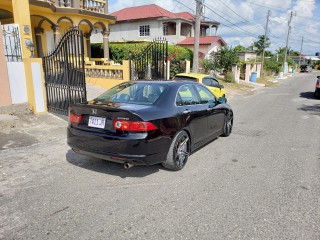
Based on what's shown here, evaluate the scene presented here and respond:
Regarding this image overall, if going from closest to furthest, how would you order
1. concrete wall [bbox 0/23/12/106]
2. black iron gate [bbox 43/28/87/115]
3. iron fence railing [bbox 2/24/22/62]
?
black iron gate [bbox 43/28/87/115], concrete wall [bbox 0/23/12/106], iron fence railing [bbox 2/24/22/62]

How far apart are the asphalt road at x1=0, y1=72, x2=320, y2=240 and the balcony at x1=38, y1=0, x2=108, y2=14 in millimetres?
13177

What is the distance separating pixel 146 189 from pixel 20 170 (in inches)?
88.8

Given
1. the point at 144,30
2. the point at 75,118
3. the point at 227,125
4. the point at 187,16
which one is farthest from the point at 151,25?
the point at 75,118

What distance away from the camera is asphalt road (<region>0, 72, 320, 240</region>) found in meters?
2.96

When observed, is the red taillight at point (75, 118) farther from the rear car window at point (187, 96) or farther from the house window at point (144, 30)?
the house window at point (144, 30)

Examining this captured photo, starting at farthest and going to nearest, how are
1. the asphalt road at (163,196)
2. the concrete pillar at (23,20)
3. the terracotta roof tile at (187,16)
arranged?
the terracotta roof tile at (187,16)
the concrete pillar at (23,20)
the asphalt road at (163,196)

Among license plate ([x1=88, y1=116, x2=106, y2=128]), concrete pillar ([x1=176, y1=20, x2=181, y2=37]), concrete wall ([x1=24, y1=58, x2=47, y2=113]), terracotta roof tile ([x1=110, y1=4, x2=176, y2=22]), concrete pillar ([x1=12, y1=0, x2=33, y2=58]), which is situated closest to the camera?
license plate ([x1=88, y1=116, x2=106, y2=128])

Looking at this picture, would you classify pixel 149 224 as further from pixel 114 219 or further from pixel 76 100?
pixel 76 100

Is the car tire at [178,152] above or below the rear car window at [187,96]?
below

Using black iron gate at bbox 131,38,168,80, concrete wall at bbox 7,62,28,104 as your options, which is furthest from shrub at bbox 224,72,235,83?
concrete wall at bbox 7,62,28,104

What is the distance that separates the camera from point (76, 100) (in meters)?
7.62

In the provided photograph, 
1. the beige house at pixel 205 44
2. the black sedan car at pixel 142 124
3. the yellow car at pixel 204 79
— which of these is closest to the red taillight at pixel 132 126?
the black sedan car at pixel 142 124

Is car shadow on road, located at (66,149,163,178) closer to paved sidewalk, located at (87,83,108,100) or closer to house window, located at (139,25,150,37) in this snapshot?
paved sidewalk, located at (87,83,108,100)

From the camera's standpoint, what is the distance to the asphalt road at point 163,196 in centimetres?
296
